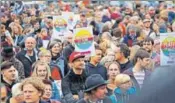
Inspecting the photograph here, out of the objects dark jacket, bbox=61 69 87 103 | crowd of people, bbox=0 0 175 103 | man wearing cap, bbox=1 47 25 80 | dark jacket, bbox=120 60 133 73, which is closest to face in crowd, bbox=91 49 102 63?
crowd of people, bbox=0 0 175 103

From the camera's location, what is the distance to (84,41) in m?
8.20

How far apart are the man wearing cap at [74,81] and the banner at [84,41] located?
1019mm

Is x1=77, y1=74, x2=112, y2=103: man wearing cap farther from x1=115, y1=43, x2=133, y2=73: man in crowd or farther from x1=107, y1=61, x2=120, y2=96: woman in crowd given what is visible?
x1=115, y1=43, x2=133, y2=73: man in crowd

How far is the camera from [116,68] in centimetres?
691

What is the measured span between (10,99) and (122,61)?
2.55 m

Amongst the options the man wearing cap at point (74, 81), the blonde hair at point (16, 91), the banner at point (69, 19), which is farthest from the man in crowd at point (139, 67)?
the banner at point (69, 19)

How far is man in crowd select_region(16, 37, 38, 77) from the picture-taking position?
24.4ft

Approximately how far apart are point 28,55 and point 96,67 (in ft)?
4.02

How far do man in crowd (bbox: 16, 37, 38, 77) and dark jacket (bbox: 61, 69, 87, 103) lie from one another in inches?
31.6

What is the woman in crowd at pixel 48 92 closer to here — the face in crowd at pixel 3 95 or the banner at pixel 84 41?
the face in crowd at pixel 3 95

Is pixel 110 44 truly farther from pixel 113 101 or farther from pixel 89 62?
pixel 113 101

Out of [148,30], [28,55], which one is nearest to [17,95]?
[28,55]

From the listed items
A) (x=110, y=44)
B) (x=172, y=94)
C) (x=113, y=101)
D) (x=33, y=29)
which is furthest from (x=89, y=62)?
(x=172, y=94)

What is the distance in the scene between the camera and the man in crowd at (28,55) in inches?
293
